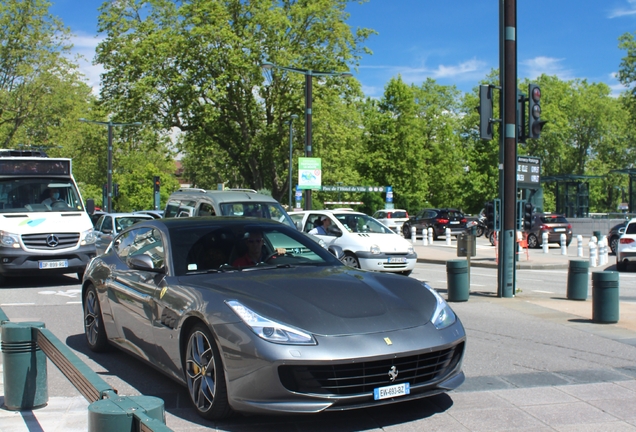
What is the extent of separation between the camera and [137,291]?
6277 mm

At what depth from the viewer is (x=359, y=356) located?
15.3ft

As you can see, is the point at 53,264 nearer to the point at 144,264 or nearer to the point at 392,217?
the point at 144,264

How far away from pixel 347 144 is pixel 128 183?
119ft

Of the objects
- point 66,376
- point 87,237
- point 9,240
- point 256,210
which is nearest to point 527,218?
point 256,210

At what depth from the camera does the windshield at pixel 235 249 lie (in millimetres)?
6070

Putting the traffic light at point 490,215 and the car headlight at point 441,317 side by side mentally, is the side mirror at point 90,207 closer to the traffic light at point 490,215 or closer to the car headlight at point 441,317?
the traffic light at point 490,215

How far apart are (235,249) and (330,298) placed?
1456 millimetres

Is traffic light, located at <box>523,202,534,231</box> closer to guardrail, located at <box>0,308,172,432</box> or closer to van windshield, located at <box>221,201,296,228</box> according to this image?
van windshield, located at <box>221,201,296,228</box>

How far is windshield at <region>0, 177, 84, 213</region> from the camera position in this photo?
14.7 metres

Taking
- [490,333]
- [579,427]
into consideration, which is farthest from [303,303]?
[490,333]

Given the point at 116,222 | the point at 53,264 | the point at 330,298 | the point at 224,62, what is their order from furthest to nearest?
the point at 224,62
the point at 116,222
the point at 53,264
the point at 330,298

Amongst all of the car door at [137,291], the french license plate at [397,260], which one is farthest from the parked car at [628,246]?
the car door at [137,291]

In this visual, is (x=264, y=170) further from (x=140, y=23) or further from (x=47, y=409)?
(x=47, y=409)

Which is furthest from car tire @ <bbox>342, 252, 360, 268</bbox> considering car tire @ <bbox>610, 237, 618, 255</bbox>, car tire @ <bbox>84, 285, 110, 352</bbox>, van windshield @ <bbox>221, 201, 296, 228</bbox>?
car tire @ <bbox>610, 237, 618, 255</bbox>
